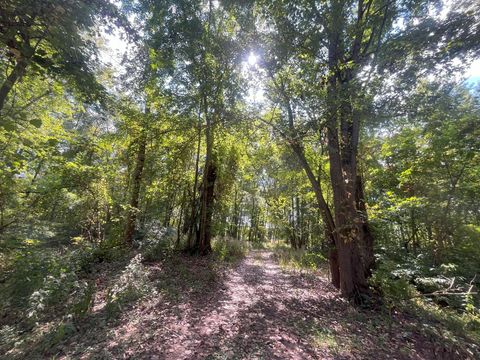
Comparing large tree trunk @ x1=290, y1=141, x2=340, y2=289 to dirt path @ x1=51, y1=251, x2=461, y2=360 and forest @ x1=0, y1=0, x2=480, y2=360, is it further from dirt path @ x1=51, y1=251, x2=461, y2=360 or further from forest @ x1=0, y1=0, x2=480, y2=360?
dirt path @ x1=51, y1=251, x2=461, y2=360

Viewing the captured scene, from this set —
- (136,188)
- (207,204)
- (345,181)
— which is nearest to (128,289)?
(136,188)

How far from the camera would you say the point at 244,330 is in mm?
3625

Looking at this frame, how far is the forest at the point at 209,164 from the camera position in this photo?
3115 mm

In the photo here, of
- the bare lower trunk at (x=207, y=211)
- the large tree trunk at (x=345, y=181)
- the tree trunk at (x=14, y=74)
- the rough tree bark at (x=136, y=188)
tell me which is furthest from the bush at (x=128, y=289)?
the large tree trunk at (x=345, y=181)

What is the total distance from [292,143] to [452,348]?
15.0 ft

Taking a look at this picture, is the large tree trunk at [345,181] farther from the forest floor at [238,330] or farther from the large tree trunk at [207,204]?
the large tree trunk at [207,204]

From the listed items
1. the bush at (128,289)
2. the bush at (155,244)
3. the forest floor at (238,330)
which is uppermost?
the bush at (155,244)

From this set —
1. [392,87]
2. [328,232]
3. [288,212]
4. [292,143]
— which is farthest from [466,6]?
[288,212]

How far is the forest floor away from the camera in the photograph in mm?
2992

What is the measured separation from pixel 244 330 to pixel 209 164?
21.4 feet

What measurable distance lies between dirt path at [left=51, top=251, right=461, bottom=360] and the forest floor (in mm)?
13

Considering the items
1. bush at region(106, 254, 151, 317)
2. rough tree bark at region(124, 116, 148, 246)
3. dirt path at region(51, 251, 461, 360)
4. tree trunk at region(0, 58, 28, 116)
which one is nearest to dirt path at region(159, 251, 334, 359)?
dirt path at region(51, 251, 461, 360)

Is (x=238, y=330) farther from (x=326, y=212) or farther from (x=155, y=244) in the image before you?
(x=155, y=244)

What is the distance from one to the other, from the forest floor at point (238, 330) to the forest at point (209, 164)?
3 centimetres
